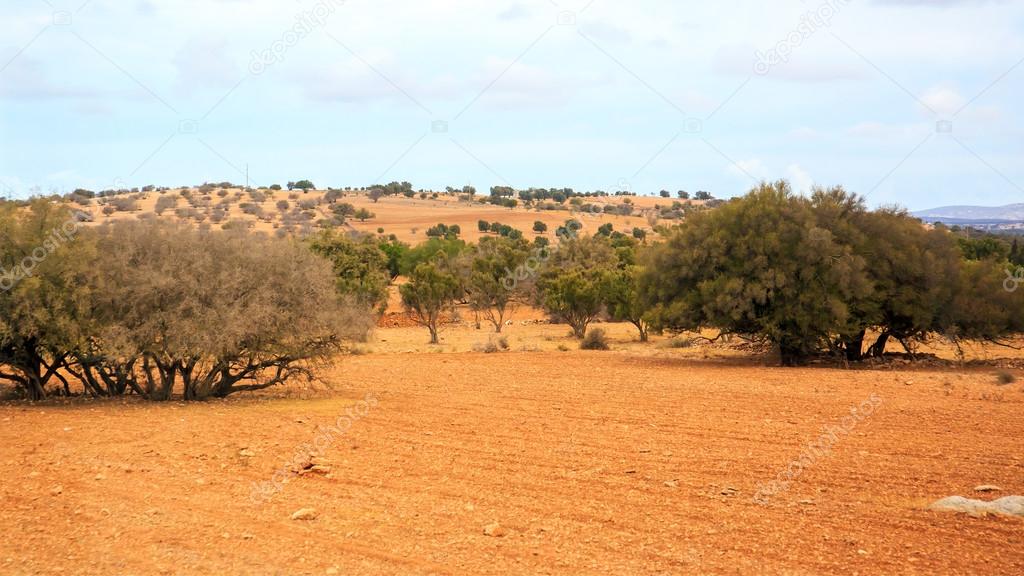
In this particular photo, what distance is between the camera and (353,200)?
127 metres

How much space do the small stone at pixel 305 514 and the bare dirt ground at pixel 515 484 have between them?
147 millimetres

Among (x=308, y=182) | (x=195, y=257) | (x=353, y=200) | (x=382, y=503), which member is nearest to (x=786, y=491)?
(x=382, y=503)

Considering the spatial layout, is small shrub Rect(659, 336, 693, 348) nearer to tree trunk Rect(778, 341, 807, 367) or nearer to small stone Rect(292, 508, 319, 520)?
tree trunk Rect(778, 341, 807, 367)

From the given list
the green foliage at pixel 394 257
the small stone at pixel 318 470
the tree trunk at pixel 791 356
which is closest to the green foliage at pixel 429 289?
the tree trunk at pixel 791 356

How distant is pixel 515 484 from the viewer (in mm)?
11508

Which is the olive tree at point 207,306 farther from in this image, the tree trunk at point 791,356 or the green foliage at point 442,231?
the green foliage at point 442,231

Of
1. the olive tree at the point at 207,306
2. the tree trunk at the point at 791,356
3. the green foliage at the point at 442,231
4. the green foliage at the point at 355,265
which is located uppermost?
the green foliage at the point at 442,231

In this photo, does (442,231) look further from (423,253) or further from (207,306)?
(207,306)

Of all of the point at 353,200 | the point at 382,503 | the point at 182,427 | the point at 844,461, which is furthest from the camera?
the point at 353,200

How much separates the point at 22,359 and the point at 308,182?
12141 cm

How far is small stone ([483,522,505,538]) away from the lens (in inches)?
368

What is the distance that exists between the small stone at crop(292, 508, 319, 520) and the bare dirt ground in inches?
5.8

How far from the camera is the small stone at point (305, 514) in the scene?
10031mm

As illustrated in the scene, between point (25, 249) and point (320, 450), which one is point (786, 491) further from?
point (25, 249)
